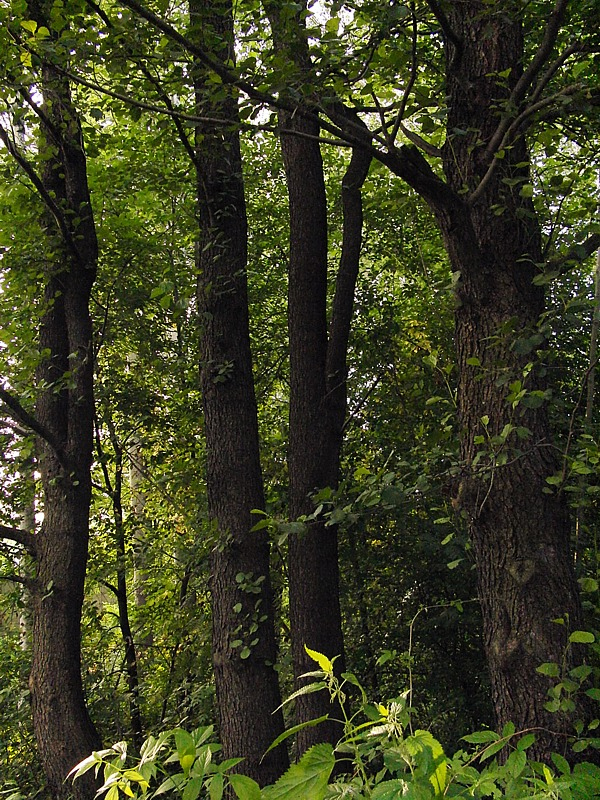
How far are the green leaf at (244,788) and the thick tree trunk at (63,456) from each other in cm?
426

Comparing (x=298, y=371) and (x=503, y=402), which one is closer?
(x=503, y=402)

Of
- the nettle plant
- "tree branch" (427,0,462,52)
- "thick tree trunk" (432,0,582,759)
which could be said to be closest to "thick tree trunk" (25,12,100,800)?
"tree branch" (427,0,462,52)

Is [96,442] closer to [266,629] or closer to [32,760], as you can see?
[32,760]

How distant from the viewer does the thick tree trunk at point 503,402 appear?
2854mm

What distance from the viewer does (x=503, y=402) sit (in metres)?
3.07

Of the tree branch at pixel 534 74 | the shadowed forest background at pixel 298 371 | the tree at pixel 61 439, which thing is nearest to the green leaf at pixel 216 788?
the shadowed forest background at pixel 298 371

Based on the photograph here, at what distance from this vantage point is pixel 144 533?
9.02 metres

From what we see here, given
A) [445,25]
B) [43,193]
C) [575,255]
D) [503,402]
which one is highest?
[43,193]

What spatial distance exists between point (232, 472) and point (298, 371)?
834 mm

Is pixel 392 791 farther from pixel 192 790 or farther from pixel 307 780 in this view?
pixel 192 790

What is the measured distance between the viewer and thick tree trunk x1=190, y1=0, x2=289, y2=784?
189 inches

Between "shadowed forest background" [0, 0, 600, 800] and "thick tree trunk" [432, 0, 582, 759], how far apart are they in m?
0.01

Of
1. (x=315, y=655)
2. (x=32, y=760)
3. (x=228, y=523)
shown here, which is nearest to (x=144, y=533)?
(x=32, y=760)

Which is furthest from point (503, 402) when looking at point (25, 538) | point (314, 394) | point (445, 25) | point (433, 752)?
point (25, 538)
